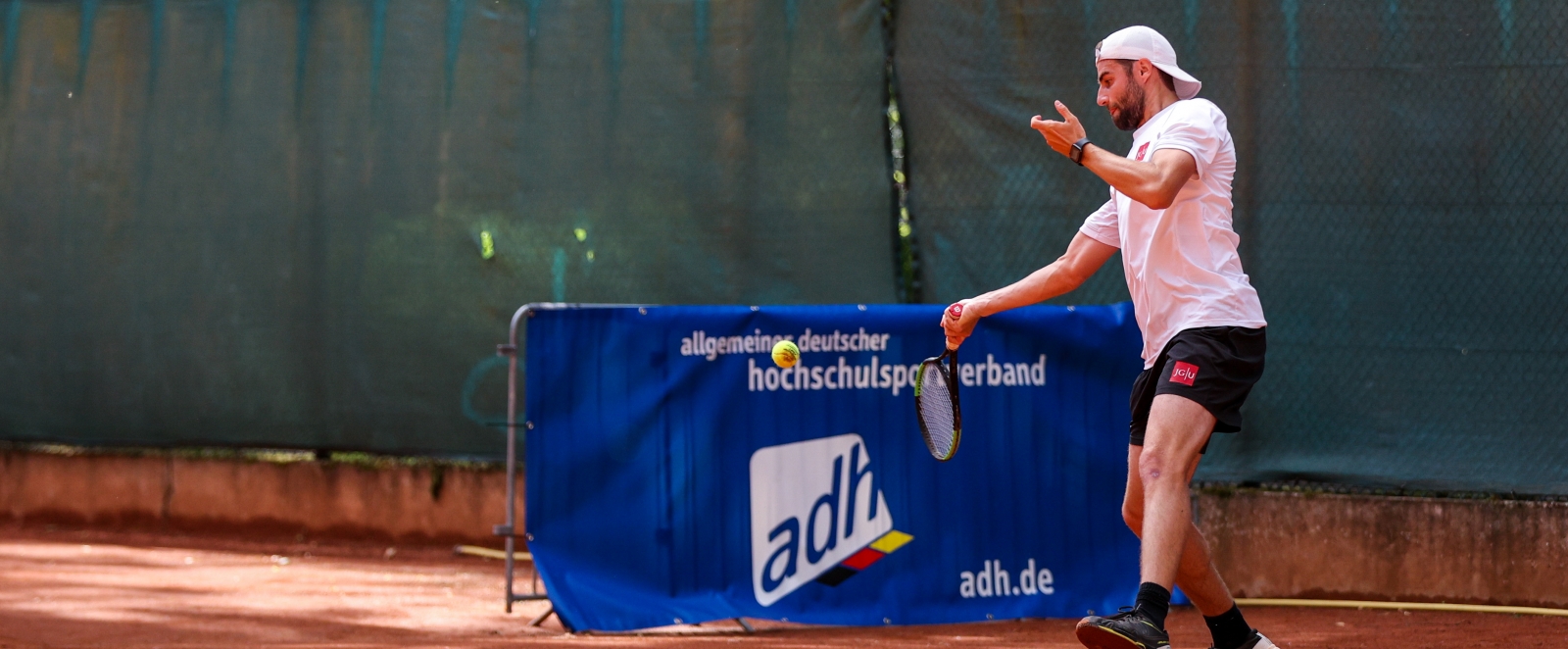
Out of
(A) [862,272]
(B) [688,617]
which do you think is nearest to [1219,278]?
(B) [688,617]

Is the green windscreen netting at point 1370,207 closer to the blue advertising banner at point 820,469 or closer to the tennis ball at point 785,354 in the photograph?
the blue advertising banner at point 820,469

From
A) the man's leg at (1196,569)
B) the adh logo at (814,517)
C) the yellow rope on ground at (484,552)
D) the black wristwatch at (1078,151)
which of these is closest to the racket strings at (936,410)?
the man's leg at (1196,569)

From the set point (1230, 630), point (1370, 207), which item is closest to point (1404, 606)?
point (1370, 207)

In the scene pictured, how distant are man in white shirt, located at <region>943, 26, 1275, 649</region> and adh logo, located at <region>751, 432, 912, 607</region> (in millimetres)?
1475

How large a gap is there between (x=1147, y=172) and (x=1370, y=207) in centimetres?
270

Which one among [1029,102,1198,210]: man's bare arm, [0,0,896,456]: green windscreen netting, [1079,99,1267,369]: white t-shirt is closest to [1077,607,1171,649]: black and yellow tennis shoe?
[1079,99,1267,369]: white t-shirt

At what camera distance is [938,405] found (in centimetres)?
493

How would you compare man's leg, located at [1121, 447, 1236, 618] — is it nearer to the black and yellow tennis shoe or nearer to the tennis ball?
the black and yellow tennis shoe

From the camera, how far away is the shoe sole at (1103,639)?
3799mm

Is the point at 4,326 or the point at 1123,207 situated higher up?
the point at 1123,207

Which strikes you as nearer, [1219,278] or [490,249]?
[1219,278]

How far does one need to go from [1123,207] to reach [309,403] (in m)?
4.99

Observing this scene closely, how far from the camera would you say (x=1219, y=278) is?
4.16m

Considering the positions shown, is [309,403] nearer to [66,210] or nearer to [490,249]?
[490,249]
